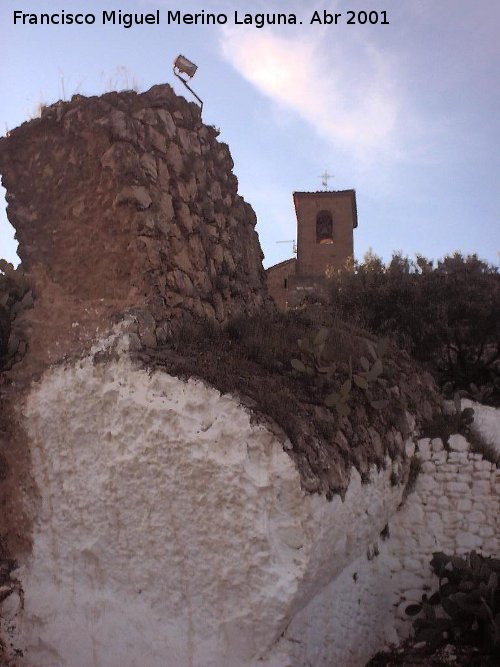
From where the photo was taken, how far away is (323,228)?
24.2m

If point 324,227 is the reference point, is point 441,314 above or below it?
below

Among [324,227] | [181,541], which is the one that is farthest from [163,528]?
[324,227]

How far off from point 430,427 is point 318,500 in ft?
8.56

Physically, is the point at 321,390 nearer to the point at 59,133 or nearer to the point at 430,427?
the point at 430,427

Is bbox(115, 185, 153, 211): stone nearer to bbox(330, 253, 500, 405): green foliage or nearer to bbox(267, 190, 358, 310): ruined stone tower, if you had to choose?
bbox(330, 253, 500, 405): green foliage

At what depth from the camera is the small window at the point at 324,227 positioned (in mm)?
24094

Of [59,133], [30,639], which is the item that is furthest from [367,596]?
[59,133]

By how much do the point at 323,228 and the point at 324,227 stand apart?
0.06 m

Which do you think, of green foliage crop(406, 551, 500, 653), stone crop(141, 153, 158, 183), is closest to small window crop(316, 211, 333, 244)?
stone crop(141, 153, 158, 183)

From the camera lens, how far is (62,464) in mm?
5438

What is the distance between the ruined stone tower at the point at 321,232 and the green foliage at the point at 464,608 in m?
17.0

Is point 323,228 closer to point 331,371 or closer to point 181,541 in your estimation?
point 331,371

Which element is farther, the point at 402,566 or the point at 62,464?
the point at 402,566

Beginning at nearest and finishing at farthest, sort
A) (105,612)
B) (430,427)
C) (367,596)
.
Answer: (105,612)
(367,596)
(430,427)
